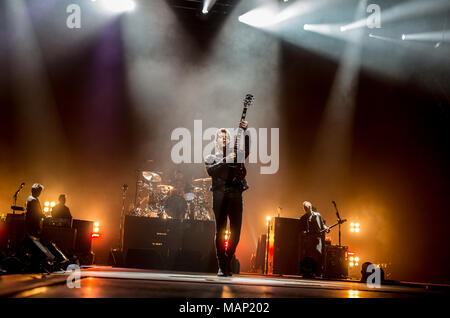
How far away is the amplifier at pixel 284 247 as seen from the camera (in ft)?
32.2

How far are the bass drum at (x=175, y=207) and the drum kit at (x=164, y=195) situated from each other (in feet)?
0.82

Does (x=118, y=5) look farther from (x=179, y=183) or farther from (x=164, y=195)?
(x=164, y=195)

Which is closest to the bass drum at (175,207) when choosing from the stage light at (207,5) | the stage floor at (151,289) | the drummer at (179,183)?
the drummer at (179,183)

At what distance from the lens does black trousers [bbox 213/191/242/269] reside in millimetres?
4762

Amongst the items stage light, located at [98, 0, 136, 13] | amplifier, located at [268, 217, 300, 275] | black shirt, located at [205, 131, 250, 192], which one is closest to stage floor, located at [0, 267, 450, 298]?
black shirt, located at [205, 131, 250, 192]

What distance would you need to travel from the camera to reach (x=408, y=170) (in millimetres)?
11633

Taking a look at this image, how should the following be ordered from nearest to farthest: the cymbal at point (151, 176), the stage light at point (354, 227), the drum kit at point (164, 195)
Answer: the drum kit at point (164, 195), the cymbal at point (151, 176), the stage light at point (354, 227)

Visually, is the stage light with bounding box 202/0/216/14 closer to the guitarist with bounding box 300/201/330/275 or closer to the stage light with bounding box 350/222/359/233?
the guitarist with bounding box 300/201/330/275

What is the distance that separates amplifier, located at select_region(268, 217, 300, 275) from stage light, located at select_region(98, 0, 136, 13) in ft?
24.3

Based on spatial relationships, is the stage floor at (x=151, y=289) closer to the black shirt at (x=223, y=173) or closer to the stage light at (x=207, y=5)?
the black shirt at (x=223, y=173)

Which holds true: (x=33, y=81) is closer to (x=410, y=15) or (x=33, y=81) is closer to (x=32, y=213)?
(x=32, y=213)

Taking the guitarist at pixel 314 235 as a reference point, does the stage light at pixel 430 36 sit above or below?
above
